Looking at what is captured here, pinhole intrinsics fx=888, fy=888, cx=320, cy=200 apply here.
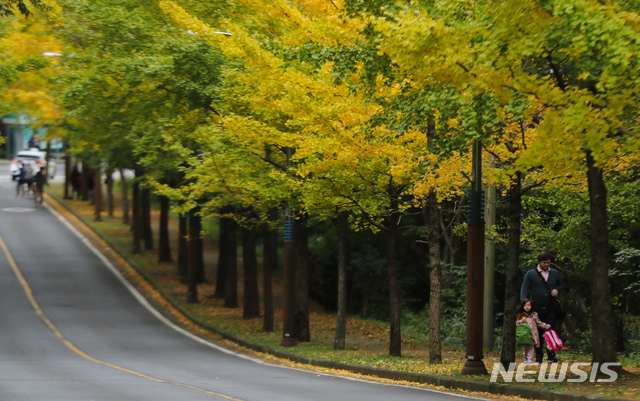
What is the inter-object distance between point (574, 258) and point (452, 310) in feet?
27.6

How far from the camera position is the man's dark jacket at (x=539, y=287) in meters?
13.7

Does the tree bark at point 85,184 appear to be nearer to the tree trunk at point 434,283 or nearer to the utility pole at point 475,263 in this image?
the tree trunk at point 434,283

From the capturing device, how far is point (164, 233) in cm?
3697

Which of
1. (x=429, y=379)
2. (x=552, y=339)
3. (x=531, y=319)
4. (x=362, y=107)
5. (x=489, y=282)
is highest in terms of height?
(x=362, y=107)

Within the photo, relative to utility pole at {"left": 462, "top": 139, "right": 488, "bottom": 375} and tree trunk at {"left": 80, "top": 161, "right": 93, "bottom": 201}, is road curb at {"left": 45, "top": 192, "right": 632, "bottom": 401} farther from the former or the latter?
tree trunk at {"left": 80, "top": 161, "right": 93, "bottom": 201}

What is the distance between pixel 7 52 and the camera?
23.9 metres

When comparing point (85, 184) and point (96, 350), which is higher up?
point (85, 184)

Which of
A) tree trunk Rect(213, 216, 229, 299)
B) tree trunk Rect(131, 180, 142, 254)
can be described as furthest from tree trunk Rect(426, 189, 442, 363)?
tree trunk Rect(131, 180, 142, 254)

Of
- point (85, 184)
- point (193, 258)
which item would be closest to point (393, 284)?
point (193, 258)

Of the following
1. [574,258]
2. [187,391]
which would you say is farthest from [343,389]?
[574,258]

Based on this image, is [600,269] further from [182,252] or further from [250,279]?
[182,252]

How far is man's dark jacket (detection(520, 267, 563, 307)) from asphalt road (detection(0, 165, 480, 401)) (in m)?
2.19

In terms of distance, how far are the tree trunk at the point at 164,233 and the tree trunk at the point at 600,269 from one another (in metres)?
25.1

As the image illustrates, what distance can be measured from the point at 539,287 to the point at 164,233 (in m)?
25.2
